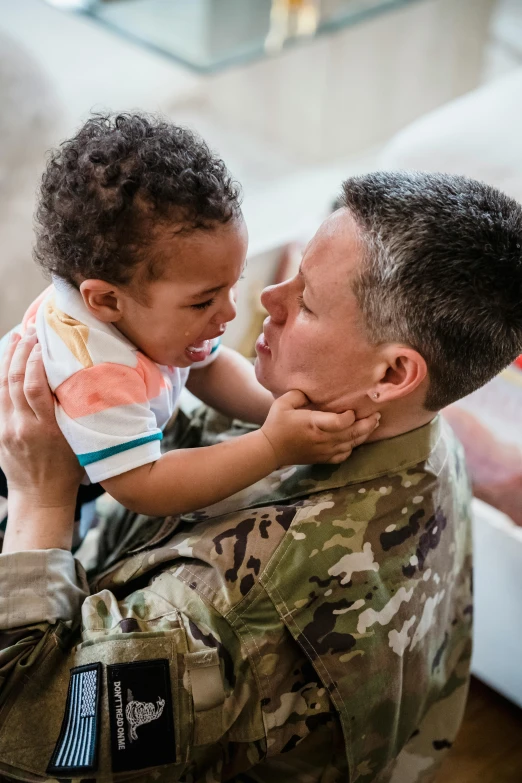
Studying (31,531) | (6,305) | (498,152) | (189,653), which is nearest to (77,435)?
(31,531)

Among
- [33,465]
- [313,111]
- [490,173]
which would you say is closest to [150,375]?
[33,465]

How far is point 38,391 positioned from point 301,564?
16.6 inches

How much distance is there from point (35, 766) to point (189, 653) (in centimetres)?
23

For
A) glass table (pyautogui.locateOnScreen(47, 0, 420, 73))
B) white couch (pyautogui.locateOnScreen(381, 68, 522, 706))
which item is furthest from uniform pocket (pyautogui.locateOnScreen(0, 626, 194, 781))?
glass table (pyautogui.locateOnScreen(47, 0, 420, 73))

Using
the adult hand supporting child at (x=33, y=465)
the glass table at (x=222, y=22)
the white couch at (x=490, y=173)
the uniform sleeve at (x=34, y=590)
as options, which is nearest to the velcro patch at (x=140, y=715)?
the uniform sleeve at (x=34, y=590)

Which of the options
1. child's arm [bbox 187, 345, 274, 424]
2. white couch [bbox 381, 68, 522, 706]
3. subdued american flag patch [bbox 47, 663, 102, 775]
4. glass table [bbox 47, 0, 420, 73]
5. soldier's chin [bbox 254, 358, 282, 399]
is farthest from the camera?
glass table [bbox 47, 0, 420, 73]

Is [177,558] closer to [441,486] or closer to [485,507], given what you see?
[441,486]

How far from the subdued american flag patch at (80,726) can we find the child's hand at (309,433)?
14.4 inches

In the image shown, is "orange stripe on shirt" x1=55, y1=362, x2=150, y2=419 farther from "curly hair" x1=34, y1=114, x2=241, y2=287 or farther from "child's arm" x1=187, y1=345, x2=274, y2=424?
"child's arm" x1=187, y1=345, x2=274, y2=424

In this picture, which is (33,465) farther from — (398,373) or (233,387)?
(398,373)

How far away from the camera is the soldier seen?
1.05 meters

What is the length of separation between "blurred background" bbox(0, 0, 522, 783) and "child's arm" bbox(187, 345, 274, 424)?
0.45m

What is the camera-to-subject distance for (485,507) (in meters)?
1.62

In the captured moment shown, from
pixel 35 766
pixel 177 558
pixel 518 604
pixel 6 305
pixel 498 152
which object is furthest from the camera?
pixel 6 305
